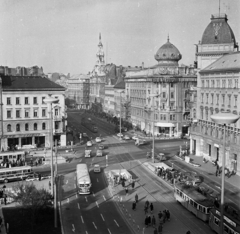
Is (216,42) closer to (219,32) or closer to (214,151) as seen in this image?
(219,32)

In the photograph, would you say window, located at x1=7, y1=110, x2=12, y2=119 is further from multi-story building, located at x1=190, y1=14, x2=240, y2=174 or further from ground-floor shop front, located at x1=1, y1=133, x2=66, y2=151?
multi-story building, located at x1=190, y1=14, x2=240, y2=174

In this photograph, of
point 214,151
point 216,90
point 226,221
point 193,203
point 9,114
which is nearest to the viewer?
point 226,221

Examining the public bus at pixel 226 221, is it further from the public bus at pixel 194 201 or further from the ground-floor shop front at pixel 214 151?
the ground-floor shop front at pixel 214 151

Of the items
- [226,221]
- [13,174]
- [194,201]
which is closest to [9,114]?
[13,174]

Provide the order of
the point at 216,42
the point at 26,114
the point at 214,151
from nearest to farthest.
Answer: the point at 214,151 → the point at 216,42 → the point at 26,114

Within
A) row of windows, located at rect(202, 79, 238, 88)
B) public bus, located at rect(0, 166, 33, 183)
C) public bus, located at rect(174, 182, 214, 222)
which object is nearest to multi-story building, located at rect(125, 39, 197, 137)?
row of windows, located at rect(202, 79, 238, 88)

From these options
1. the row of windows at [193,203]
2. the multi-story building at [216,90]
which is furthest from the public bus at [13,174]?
the multi-story building at [216,90]

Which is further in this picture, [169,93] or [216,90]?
[169,93]
